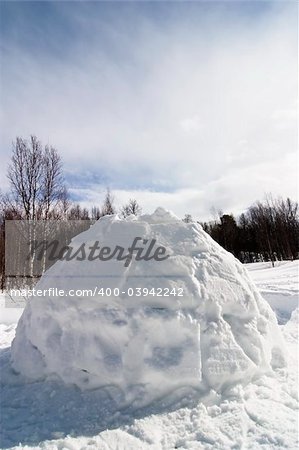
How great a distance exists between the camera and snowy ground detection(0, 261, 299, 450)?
7.94ft

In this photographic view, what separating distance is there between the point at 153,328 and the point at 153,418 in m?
0.74

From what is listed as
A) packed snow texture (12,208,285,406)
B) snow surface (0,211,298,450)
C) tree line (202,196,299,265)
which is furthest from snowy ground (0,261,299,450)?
tree line (202,196,299,265)

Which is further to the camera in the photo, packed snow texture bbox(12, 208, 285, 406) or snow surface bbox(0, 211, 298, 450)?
packed snow texture bbox(12, 208, 285, 406)

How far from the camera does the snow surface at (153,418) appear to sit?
2422mm

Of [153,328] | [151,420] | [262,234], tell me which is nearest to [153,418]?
[151,420]

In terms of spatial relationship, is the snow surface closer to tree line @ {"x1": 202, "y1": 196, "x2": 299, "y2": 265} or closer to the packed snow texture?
the packed snow texture

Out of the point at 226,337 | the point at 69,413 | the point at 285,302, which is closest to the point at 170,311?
the point at 226,337

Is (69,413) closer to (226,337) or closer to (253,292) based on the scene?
(226,337)

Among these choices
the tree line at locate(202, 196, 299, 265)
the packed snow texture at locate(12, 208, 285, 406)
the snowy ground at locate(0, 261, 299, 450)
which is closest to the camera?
the snowy ground at locate(0, 261, 299, 450)

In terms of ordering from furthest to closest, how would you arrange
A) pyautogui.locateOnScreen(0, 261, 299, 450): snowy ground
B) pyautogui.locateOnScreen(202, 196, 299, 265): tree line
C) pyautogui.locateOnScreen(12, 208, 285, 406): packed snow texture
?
pyautogui.locateOnScreen(202, 196, 299, 265): tree line, pyautogui.locateOnScreen(12, 208, 285, 406): packed snow texture, pyautogui.locateOnScreen(0, 261, 299, 450): snowy ground

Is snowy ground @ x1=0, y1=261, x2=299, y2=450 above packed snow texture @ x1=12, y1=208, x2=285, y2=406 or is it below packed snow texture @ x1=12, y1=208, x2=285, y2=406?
below

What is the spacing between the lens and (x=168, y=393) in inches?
112

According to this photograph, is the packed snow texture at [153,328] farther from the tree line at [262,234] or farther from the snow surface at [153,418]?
the tree line at [262,234]

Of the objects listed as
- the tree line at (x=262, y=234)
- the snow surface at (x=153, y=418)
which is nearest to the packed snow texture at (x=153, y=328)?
the snow surface at (x=153, y=418)
